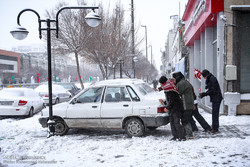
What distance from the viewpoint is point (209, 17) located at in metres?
11.1

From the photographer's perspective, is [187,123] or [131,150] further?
[187,123]

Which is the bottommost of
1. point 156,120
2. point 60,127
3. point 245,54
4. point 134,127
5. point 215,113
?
point 60,127

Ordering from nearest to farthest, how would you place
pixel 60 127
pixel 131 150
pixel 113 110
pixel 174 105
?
pixel 131 150 → pixel 174 105 → pixel 113 110 → pixel 60 127

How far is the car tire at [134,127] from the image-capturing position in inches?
274

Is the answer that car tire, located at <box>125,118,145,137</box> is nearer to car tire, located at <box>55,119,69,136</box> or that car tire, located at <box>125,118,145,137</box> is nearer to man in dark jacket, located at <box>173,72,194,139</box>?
man in dark jacket, located at <box>173,72,194,139</box>

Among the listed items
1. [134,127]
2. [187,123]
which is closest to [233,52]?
[187,123]

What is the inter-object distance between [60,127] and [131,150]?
292 cm

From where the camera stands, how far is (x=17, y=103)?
11398mm

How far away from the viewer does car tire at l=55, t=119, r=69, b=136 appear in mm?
7711

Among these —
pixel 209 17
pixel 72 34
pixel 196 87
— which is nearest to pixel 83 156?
pixel 209 17

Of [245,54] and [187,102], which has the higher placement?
[245,54]

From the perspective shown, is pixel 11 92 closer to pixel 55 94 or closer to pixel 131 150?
pixel 55 94

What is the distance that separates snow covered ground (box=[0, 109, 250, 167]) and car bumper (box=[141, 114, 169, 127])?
16.4 inches

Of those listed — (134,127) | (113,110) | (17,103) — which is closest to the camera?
(134,127)
